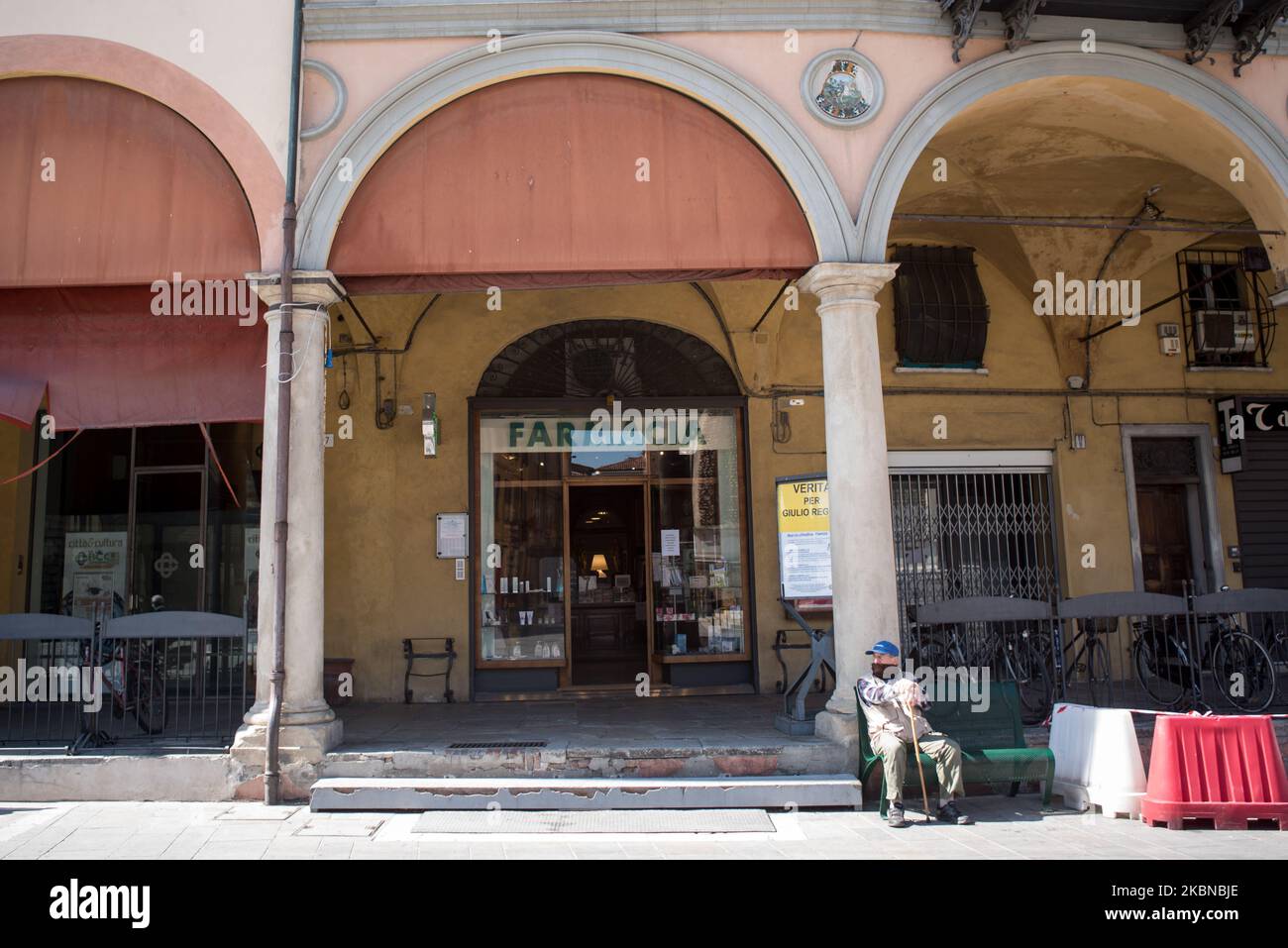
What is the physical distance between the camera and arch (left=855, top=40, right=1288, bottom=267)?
809 cm

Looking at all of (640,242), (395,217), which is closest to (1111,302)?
(640,242)

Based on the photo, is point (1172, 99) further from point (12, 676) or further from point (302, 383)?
point (12, 676)

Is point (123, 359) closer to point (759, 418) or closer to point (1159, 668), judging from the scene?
point (759, 418)

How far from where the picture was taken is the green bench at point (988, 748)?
6.91 meters

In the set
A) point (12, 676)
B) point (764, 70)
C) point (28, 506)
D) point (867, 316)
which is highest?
point (764, 70)

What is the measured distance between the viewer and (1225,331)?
12508 millimetres

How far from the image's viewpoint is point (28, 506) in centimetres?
1122

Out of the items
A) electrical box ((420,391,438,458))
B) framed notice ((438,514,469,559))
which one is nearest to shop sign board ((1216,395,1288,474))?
framed notice ((438,514,469,559))

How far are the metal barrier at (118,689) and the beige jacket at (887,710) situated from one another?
484cm

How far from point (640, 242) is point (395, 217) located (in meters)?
2.12

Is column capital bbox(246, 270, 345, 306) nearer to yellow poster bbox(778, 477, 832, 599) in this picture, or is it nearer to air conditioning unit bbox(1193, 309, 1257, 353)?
yellow poster bbox(778, 477, 832, 599)

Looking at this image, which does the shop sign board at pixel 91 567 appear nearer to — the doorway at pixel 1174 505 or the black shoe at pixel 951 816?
the black shoe at pixel 951 816

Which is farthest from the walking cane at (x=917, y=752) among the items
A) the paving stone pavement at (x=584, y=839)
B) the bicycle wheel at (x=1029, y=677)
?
the bicycle wheel at (x=1029, y=677)

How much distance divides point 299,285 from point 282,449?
139 centimetres
